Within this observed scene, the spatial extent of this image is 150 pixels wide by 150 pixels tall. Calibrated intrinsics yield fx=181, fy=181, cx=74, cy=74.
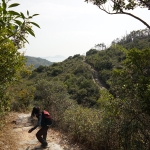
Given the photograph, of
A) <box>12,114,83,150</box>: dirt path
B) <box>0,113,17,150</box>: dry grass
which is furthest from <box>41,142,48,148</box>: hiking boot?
<box>0,113,17,150</box>: dry grass

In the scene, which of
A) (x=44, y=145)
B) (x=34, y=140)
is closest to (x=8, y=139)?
(x=34, y=140)

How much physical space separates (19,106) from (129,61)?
8417 mm

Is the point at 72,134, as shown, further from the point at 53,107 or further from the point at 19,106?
the point at 19,106

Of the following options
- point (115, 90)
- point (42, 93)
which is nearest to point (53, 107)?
point (42, 93)

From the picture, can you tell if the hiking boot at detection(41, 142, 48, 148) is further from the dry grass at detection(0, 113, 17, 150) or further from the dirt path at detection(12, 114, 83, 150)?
the dry grass at detection(0, 113, 17, 150)

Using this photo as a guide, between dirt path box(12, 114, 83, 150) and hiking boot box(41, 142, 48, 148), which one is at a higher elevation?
hiking boot box(41, 142, 48, 148)

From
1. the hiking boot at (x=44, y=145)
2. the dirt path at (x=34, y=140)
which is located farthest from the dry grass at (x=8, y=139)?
the hiking boot at (x=44, y=145)

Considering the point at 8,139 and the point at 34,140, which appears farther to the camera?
the point at 34,140

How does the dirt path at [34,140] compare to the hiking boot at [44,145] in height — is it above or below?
below

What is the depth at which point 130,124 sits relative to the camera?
3.98 metres

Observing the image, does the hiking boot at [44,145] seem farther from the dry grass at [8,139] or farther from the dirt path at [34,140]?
the dry grass at [8,139]

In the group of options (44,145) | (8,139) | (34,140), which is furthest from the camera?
(34,140)

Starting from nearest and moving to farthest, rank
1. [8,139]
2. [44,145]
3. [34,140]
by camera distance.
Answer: [44,145]
[8,139]
[34,140]

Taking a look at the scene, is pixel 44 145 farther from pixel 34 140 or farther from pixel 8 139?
pixel 8 139
